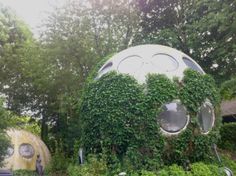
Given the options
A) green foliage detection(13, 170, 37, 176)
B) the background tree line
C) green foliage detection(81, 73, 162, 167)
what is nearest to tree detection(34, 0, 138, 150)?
the background tree line

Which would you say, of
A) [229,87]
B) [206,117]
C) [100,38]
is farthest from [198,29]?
[206,117]

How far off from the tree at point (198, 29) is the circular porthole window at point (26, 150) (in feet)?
29.1

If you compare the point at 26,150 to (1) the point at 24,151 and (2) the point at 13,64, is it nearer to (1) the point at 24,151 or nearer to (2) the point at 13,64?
(1) the point at 24,151

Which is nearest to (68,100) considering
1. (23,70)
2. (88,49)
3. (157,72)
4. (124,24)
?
(88,49)

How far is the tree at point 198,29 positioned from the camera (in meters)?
18.9

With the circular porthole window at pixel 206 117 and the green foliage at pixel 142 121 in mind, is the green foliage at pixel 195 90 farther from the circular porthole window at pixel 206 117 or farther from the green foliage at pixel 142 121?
the circular porthole window at pixel 206 117

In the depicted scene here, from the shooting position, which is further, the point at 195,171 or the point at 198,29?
the point at 198,29

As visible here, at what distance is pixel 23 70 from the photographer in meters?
31.7

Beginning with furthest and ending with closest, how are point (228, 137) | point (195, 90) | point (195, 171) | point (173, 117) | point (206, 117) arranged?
point (228, 137)
point (206, 117)
point (195, 90)
point (173, 117)
point (195, 171)

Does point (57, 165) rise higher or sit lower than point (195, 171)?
higher

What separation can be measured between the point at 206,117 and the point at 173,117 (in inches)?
54.2

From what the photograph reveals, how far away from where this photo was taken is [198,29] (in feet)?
72.5

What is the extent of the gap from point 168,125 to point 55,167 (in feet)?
42.8

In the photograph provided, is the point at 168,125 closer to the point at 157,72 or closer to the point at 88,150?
the point at 157,72
